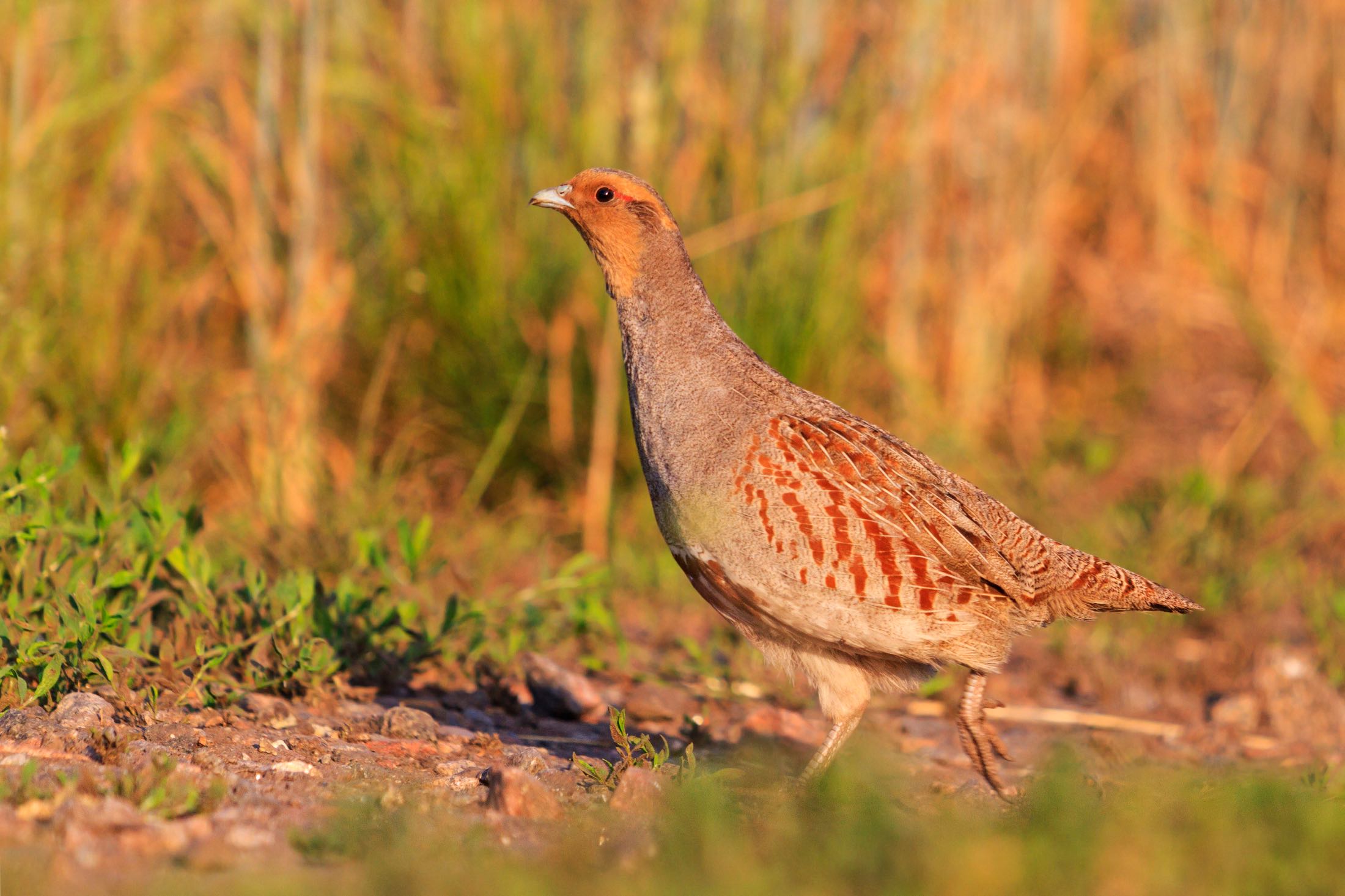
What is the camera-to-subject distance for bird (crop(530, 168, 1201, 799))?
3451 mm

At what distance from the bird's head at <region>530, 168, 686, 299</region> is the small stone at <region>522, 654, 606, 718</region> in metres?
1.21

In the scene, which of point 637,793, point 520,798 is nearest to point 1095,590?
point 637,793

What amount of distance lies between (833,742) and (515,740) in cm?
91

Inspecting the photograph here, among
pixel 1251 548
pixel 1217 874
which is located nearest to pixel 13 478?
pixel 1217 874

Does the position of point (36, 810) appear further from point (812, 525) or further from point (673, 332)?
point (673, 332)

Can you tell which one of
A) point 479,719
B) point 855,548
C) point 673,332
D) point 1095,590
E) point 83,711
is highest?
point 673,332

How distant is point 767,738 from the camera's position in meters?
4.21

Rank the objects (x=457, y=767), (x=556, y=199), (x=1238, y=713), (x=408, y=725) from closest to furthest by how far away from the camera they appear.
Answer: (x=457, y=767) → (x=408, y=725) → (x=556, y=199) → (x=1238, y=713)

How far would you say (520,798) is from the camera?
9.73ft

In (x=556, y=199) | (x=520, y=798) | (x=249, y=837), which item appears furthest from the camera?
(x=556, y=199)

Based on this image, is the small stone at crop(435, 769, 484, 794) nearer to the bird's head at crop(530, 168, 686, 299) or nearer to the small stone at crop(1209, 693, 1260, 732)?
the bird's head at crop(530, 168, 686, 299)

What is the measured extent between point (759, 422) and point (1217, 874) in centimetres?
165

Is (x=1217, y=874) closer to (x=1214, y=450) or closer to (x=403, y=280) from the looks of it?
(x=403, y=280)

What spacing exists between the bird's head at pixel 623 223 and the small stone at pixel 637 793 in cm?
140
